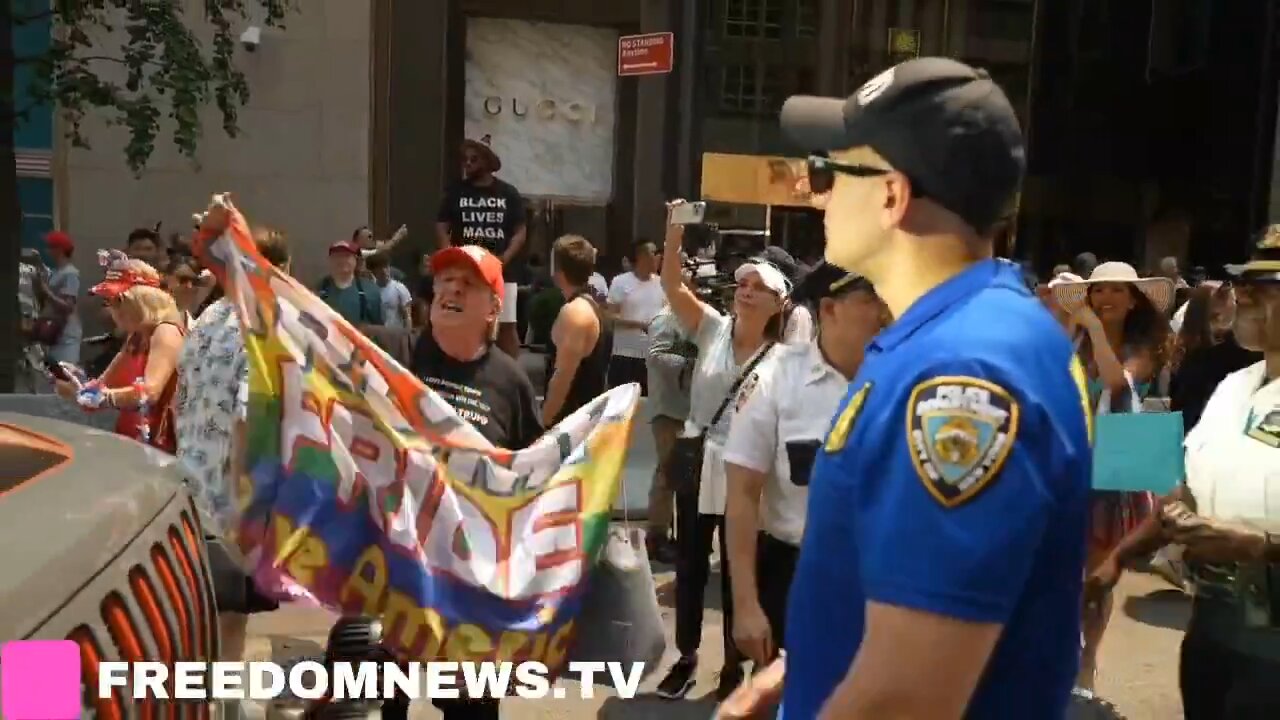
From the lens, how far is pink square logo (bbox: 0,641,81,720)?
1479 mm

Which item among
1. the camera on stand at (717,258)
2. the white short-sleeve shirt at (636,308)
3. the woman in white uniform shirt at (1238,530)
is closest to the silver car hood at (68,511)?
the woman in white uniform shirt at (1238,530)

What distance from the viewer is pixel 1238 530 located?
8.84ft

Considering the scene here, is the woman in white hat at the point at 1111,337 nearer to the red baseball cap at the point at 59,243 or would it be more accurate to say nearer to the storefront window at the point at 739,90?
the red baseball cap at the point at 59,243

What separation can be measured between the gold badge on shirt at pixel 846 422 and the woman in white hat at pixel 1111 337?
3531 mm

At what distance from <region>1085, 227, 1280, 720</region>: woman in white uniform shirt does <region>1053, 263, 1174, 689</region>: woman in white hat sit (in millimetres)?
1840

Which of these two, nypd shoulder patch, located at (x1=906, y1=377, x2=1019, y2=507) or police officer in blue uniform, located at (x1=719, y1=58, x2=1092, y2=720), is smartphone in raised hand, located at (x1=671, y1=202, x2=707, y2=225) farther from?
nypd shoulder patch, located at (x1=906, y1=377, x2=1019, y2=507)

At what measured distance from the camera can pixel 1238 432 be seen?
289 centimetres

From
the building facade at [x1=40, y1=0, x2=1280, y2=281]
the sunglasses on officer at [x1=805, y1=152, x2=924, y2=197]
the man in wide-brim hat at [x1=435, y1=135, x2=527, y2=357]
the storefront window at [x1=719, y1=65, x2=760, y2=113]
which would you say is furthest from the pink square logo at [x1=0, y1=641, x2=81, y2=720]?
the storefront window at [x1=719, y1=65, x2=760, y2=113]

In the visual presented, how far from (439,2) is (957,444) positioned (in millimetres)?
16282

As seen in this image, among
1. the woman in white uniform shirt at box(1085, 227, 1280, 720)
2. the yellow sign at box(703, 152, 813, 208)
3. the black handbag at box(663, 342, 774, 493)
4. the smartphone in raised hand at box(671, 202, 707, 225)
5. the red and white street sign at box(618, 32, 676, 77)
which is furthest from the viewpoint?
the yellow sign at box(703, 152, 813, 208)

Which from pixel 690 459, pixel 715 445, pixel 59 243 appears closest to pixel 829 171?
pixel 715 445

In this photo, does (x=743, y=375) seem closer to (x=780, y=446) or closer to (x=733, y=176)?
(x=780, y=446)

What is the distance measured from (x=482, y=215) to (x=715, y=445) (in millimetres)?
3388

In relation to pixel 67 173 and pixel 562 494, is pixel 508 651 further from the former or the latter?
pixel 67 173
